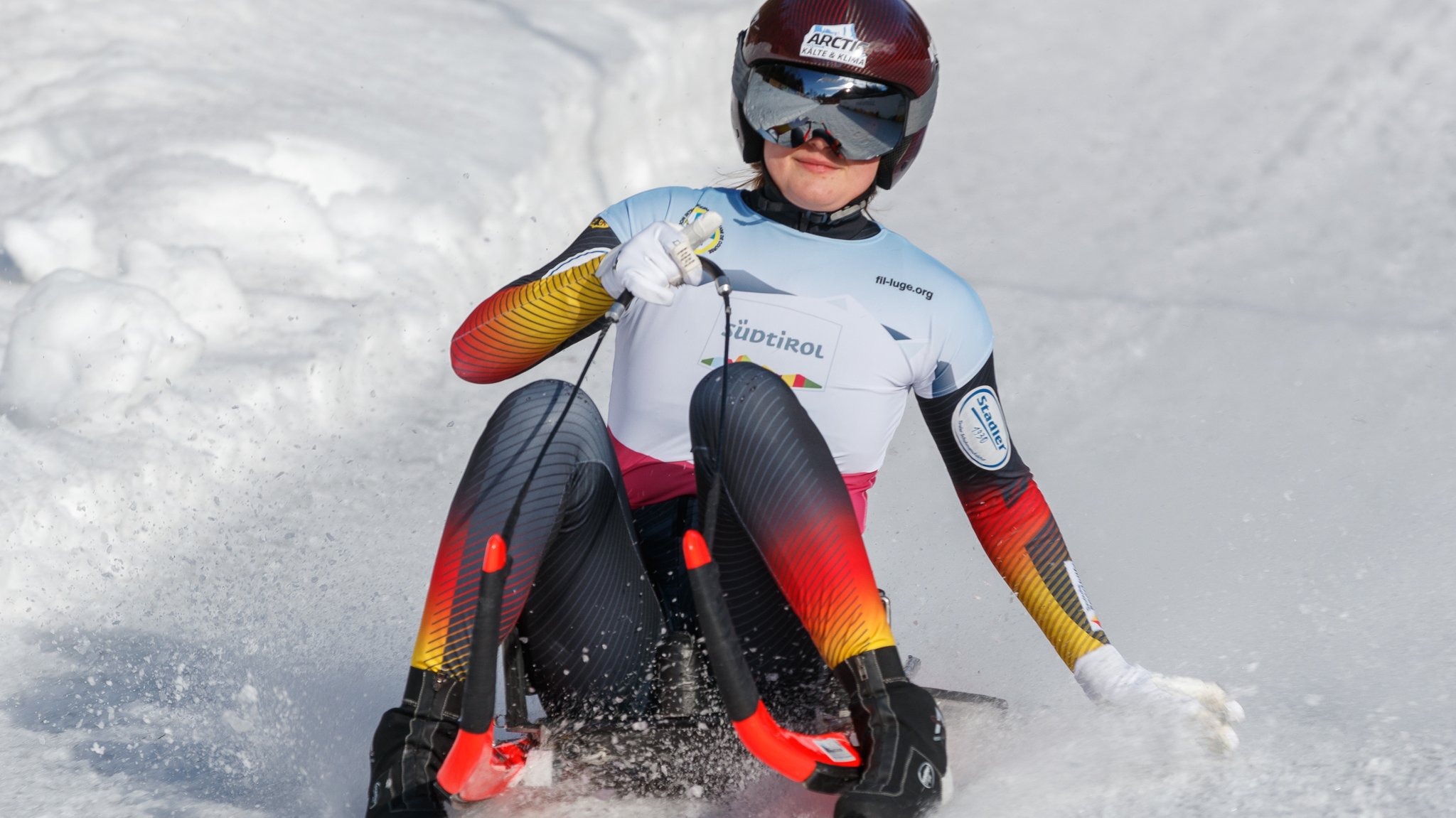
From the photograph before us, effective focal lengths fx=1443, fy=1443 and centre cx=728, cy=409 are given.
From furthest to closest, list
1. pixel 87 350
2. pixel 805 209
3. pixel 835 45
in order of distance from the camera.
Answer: pixel 87 350
pixel 805 209
pixel 835 45

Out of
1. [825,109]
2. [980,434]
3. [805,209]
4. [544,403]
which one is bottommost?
[980,434]

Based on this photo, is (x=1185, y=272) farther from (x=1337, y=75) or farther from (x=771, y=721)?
(x=771, y=721)

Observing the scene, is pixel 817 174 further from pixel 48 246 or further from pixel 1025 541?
pixel 48 246

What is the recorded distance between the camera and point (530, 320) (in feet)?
7.33

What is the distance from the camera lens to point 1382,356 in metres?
5.18

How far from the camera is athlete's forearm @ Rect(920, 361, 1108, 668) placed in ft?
7.89

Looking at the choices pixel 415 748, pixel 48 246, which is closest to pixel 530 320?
pixel 415 748

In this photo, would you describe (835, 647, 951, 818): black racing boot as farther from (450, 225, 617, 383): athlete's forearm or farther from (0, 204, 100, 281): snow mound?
(0, 204, 100, 281): snow mound

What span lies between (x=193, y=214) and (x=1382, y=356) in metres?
4.28

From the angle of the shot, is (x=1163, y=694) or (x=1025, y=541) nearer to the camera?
(x=1163, y=694)

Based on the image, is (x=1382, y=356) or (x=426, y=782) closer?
(x=426, y=782)

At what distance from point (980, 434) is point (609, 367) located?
113 inches

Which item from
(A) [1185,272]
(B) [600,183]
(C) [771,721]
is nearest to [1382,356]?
(A) [1185,272]

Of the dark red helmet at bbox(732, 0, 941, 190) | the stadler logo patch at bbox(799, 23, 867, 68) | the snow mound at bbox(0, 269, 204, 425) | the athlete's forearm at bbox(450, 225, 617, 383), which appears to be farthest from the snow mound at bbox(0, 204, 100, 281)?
the stadler logo patch at bbox(799, 23, 867, 68)
